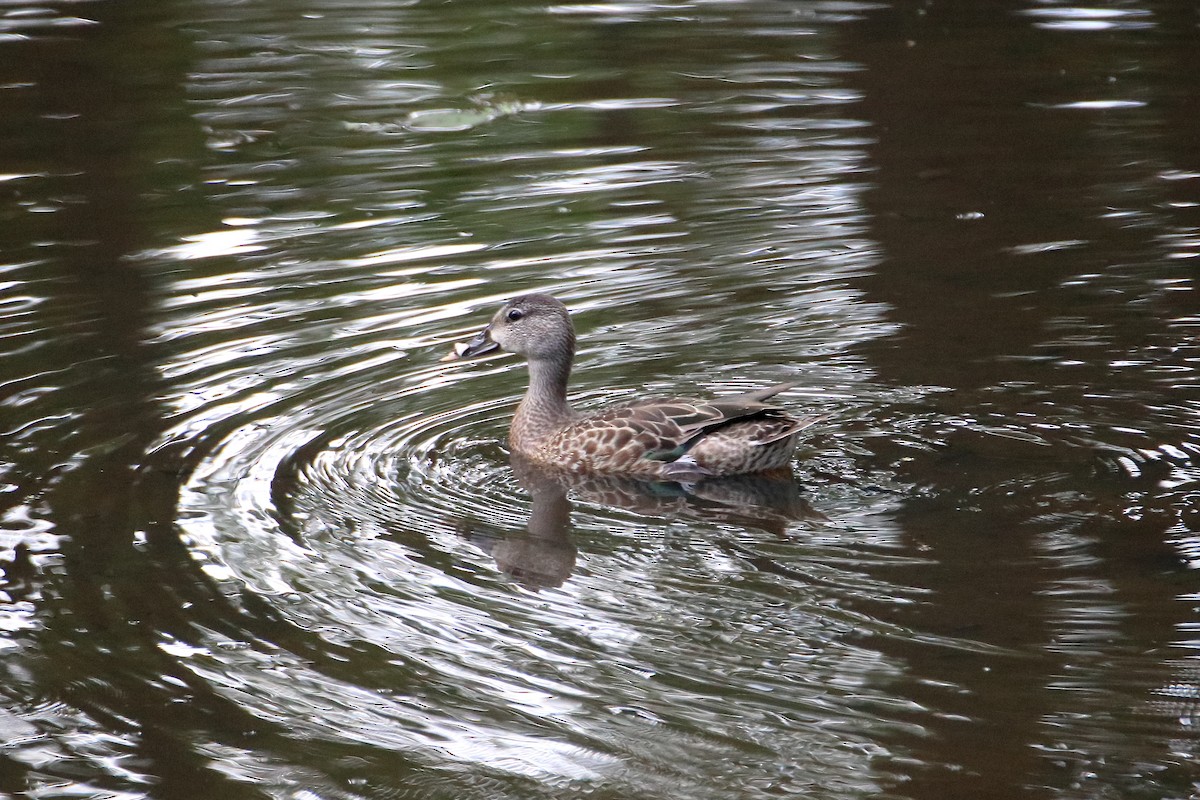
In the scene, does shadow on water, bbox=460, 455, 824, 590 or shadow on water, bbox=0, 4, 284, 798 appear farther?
shadow on water, bbox=460, 455, 824, 590

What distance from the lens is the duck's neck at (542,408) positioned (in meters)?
7.73

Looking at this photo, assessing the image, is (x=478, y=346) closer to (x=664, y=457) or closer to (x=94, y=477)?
(x=664, y=457)

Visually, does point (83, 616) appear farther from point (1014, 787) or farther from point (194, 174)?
point (194, 174)

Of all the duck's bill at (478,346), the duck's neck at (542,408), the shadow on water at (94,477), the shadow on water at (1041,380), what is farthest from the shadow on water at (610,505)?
the shadow on water at (94,477)

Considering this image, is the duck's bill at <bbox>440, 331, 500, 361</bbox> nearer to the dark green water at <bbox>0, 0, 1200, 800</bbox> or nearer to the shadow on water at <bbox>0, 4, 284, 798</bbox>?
the dark green water at <bbox>0, 0, 1200, 800</bbox>

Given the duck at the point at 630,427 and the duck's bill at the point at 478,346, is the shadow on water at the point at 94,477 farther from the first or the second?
the duck at the point at 630,427

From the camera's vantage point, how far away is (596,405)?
834 cm

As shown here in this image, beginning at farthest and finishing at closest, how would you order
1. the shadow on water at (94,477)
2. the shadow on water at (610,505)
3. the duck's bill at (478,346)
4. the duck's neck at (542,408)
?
the duck's bill at (478,346) → the duck's neck at (542,408) → the shadow on water at (610,505) → the shadow on water at (94,477)

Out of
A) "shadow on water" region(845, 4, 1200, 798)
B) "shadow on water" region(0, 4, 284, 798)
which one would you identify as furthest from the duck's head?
"shadow on water" region(0, 4, 284, 798)

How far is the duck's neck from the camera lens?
773cm

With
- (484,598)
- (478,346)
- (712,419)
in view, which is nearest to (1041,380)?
(712,419)

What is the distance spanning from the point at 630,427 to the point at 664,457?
21 cm

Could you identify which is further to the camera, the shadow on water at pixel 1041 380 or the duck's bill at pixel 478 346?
the duck's bill at pixel 478 346

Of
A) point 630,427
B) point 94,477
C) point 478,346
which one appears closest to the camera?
point 94,477
